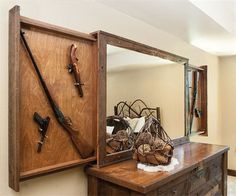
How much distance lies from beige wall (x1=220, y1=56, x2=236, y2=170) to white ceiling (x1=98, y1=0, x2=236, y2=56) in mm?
881

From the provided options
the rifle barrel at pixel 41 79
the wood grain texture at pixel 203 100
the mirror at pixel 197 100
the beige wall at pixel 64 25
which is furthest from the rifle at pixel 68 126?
the wood grain texture at pixel 203 100

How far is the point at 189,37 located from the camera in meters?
2.66

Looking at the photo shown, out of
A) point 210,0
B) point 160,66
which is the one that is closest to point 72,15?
point 160,66

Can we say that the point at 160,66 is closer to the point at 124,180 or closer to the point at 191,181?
the point at 191,181

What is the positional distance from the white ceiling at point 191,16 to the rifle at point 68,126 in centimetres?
77

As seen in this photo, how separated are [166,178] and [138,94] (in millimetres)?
850

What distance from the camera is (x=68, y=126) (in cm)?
141

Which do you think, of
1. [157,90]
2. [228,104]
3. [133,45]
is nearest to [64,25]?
[133,45]

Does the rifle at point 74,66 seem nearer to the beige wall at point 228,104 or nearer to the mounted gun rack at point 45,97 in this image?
the mounted gun rack at point 45,97

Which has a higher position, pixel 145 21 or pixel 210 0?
pixel 210 0

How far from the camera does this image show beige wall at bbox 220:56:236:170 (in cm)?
369

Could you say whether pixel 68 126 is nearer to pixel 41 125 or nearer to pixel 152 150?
pixel 41 125

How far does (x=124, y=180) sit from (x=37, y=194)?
531 millimetres

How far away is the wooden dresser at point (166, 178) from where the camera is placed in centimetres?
129
